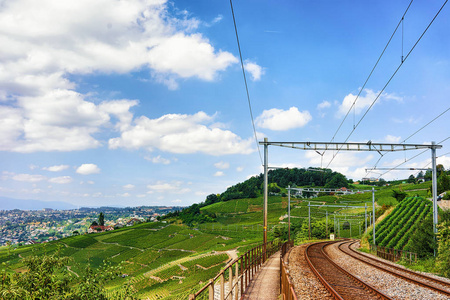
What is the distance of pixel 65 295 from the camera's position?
12.5 metres

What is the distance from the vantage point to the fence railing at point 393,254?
2681 centimetres

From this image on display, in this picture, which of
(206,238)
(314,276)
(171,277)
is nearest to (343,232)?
(206,238)

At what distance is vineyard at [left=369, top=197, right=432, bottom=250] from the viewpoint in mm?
34638

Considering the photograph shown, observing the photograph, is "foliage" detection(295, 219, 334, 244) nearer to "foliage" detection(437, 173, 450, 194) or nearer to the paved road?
"foliage" detection(437, 173, 450, 194)

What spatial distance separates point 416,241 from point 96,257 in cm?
10123

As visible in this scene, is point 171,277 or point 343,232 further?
point 343,232

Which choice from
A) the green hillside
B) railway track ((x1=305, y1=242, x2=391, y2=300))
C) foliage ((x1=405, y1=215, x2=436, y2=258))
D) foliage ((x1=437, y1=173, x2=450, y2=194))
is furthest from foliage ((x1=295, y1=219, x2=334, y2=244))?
railway track ((x1=305, y1=242, x2=391, y2=300))

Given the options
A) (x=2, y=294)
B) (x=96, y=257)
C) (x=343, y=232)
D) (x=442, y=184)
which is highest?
(x=442, y=184)

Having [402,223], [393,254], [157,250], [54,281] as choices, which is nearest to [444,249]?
[393,254]

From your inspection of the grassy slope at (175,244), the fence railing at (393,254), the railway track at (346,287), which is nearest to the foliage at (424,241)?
the fence railing at (393,254)

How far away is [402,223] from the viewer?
132 feet

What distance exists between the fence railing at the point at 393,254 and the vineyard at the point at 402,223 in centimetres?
71

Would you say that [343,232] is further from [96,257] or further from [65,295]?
[65,295]

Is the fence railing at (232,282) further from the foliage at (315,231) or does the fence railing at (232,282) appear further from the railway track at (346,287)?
the foliage at (315,231)
